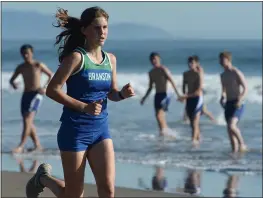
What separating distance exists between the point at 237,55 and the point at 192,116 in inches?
1168

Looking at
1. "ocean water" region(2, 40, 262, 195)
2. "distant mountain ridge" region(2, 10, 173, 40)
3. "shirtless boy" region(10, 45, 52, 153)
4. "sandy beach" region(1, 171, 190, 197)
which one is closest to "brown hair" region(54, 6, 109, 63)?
"sandy beach" region(1, 171, 190, 197)

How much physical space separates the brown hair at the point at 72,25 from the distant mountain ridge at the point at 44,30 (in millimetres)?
43643

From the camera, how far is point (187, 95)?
44.8ft

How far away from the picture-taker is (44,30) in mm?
61062

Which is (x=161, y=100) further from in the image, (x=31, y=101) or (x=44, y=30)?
(x=44, y=30)

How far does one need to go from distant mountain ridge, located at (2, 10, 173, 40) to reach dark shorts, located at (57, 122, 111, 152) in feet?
144

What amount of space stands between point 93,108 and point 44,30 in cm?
5617

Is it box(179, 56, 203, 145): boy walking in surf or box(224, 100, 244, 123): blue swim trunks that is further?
box(179, 56, 203, 145): boy walking in surf

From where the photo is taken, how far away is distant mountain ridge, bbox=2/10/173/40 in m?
53.6

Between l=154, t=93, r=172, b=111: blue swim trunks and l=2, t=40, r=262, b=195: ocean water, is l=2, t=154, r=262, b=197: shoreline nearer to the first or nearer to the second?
l=2, t=40, r=262, b=195: ocean water

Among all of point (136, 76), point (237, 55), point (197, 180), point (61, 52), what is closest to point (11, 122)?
point (197, 180)

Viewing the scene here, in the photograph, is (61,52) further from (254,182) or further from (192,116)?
(192,116)

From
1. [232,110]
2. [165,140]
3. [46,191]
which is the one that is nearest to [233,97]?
[232,110]

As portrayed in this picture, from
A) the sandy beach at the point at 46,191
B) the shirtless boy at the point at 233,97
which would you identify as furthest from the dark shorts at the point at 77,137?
the shirtless boy at the point at 233,97
